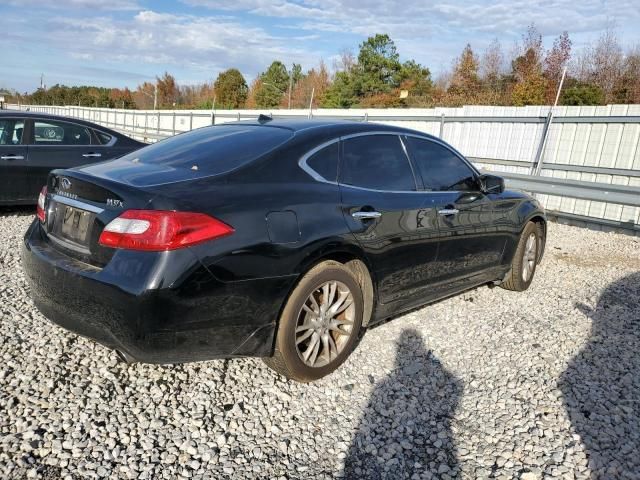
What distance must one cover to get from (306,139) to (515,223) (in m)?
2.63

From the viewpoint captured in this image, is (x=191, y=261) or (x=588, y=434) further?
(x=588, y=434)

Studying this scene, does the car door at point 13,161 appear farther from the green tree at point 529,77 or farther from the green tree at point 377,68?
the green tree at point 377,68

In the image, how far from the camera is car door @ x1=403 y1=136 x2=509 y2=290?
3.91 meters

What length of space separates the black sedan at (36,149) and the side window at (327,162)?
16.8 ft

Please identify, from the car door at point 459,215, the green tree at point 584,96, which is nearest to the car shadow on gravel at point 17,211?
the car door at point 459,215

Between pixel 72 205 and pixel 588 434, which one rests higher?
pixel 72 205

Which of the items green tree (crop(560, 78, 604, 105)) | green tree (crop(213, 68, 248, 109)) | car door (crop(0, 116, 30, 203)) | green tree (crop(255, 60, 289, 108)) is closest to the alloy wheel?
car door (crop(0, 116, 30, 203))

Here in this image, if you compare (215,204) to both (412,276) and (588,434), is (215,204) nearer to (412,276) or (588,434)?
(412,276)

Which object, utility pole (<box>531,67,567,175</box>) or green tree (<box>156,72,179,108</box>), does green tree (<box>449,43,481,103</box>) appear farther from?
green tree (<box>156,72,179,108</box>)

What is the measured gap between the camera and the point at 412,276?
3.66 meters

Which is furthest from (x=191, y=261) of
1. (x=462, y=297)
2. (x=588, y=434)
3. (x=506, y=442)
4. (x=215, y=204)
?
(x=462, y=297)

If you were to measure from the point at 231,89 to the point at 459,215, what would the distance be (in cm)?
6803

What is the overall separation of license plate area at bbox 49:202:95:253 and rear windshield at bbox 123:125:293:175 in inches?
22.4

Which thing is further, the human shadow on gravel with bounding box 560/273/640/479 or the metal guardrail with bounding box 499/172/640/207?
the metal guardrail with bounding box 499/172/640/207
